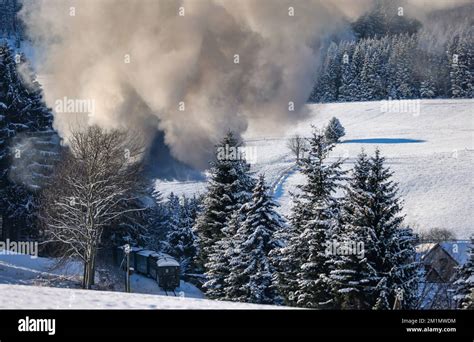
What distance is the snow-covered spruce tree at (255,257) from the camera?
2091 centimetres

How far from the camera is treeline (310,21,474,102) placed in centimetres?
8144

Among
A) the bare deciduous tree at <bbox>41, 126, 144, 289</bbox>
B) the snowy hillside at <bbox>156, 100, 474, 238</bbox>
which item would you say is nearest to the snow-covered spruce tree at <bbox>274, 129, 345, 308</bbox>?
the bare deciduous tree at <bbox>41, 126, 144, 289</bbox>

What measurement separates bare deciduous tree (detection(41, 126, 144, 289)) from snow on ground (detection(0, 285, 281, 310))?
14.7 m

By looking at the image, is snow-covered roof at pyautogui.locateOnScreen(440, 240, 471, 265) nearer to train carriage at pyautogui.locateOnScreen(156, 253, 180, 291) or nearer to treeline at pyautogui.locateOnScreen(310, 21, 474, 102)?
train carriage at pyautogui.locateOnScreen(156, 253, 180, 291)

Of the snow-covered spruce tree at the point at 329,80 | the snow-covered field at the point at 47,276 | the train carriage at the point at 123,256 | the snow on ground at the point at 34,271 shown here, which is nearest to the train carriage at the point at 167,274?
the snow-covered field at the point at 47,276

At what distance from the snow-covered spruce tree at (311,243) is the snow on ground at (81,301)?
39.1 ft

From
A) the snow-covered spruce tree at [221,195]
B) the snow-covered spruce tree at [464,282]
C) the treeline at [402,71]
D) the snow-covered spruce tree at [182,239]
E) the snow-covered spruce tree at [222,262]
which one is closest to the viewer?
the snow-covered spruce tree at [464,282]

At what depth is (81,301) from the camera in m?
5.52

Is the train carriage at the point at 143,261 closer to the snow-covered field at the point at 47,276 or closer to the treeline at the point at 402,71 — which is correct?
the snow-covered field at the point at 47,276

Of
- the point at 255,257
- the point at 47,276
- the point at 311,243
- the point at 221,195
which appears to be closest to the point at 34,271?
the point at 47,276

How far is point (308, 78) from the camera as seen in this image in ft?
247

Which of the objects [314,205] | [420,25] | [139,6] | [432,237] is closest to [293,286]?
[314,205]
